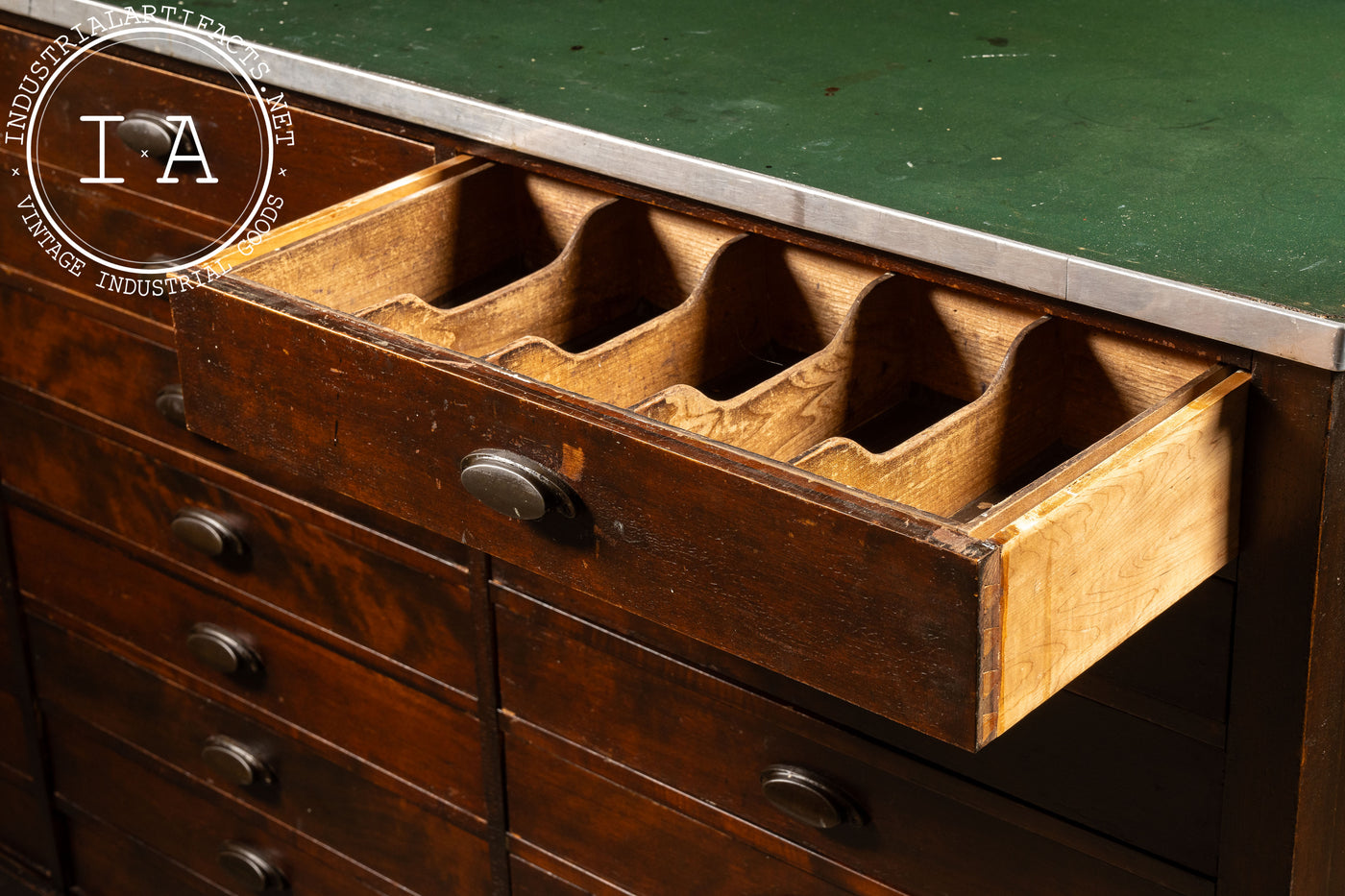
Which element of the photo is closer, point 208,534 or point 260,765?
point 208,534

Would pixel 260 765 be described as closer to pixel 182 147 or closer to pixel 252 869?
pixel 252 869

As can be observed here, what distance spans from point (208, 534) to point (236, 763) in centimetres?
27

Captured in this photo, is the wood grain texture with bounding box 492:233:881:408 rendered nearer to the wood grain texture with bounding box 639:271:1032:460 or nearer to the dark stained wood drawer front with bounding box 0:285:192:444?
the wood grain texture with bounding box 639:271:1032:460

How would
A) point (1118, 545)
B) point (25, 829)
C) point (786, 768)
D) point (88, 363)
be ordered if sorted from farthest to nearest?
point (25, 829) → point (88, 363) → point (786, 768) → point (1118, 545)

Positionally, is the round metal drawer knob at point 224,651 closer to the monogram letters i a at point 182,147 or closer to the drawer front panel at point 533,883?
the drawer front panel at point 533,883

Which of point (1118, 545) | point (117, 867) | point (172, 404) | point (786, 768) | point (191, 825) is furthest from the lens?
point (117, 867)

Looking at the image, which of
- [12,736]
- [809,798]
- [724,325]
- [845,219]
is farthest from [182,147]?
[12,736]

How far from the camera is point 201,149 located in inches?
60.1

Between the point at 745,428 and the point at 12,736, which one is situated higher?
the point at 745,428

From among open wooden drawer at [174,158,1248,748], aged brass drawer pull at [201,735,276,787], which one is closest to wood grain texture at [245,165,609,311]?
open wooden drawer at [174,158,1248,748]

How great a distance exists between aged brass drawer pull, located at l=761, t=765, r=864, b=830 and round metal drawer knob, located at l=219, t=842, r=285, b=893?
765mm

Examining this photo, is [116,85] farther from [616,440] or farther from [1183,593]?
[1183,593]

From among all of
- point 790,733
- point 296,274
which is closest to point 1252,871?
point 790,733

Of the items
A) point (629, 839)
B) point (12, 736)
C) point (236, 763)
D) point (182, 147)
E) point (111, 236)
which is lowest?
point (12, 736)
